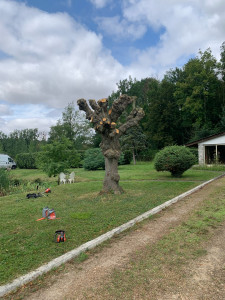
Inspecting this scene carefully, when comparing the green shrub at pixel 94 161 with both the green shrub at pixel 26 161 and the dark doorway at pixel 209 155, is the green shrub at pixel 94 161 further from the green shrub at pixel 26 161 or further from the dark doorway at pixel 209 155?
the dark doorway at pixel 209 155

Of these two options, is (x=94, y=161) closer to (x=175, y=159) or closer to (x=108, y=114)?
(x=175, y=159)

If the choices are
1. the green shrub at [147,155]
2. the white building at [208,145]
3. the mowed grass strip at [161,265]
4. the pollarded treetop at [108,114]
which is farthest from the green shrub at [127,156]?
the mowed grass strip at [161,265]

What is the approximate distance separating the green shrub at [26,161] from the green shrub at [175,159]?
21.9 meters

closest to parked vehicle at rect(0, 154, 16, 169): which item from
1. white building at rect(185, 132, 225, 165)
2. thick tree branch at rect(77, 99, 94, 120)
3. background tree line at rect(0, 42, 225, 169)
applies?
background tree line at rect(0, 42, 225, 169)

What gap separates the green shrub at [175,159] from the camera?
13023 mm

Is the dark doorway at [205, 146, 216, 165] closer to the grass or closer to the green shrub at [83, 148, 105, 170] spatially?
the green shrub at [83, 148, 105, 170]

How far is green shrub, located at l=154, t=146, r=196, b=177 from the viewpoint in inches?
513

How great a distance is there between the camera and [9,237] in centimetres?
456

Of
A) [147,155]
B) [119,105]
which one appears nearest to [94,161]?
[147,155]

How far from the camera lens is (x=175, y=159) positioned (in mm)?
12984

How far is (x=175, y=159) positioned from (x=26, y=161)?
2477 cm

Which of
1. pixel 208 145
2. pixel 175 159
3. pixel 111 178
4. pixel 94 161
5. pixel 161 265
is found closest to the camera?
pixel 161 265

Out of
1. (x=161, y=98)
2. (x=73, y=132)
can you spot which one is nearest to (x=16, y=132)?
(x=73, y=132)

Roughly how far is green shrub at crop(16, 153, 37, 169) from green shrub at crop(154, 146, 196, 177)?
21898 millimetres
